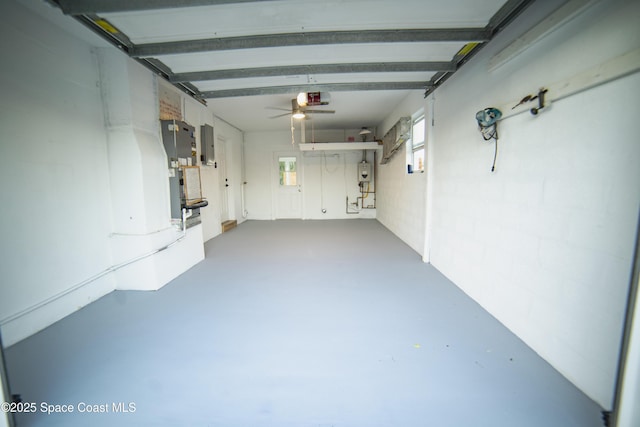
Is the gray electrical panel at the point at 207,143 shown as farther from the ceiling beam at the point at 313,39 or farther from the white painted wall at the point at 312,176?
the white painted wall at the point at 312,176

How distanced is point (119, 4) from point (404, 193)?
14.7 ft

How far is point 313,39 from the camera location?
2.30 meters

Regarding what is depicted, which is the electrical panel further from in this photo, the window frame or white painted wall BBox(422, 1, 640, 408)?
white painted wall BBox(422, 1, 640, 408)

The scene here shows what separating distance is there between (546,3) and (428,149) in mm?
1943

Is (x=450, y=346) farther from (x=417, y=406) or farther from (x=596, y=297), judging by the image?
(x=596, y=297)

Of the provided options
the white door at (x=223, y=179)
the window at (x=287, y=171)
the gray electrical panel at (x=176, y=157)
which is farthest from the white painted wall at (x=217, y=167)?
the window at (x=287, y=171)

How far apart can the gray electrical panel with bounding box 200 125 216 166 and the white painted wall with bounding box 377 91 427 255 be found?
148 inches

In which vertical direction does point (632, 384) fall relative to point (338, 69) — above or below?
below

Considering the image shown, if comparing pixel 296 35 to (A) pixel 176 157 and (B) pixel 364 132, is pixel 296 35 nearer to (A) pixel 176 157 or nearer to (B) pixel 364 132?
(A) pixel 176 157

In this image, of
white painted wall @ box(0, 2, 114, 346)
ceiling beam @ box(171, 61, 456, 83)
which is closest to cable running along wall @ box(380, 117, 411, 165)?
ceiling beam @ box(171, 61, 456, 83)

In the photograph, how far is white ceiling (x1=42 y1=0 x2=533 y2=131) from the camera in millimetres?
1926

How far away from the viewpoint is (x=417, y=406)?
4.39 ft

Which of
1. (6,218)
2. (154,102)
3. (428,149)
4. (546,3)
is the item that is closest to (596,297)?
(546,3)

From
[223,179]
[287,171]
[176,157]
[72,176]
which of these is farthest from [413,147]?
[72,176]
